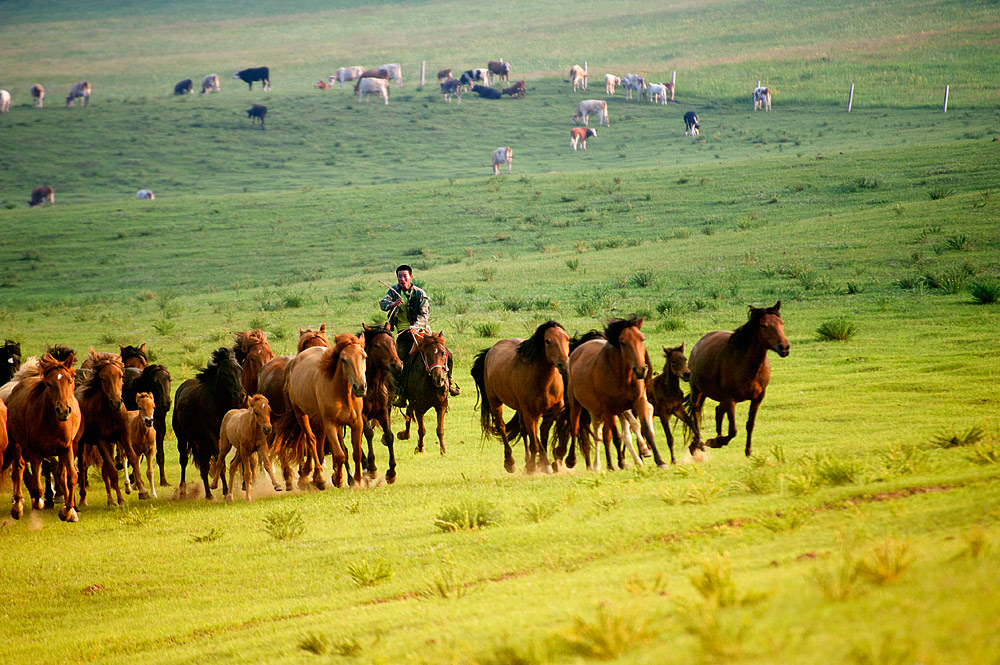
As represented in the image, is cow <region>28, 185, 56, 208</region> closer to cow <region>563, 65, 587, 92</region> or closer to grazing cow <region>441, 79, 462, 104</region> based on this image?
grazing cow <region>441, 79, 462, 104</region>

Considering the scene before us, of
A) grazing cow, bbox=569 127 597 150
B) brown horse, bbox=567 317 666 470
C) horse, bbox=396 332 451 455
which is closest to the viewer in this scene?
brown horse, bbox=567 317 666 470

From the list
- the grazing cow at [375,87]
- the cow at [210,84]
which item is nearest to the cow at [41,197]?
the grazing cow at [375,87]

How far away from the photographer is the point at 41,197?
60062 millimetres

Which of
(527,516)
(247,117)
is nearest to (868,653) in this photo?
(527,516)

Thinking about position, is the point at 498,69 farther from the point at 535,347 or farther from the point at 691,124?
the point at 535,347

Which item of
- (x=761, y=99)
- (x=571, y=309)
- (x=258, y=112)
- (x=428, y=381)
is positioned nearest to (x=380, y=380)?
(x=428, y=381)

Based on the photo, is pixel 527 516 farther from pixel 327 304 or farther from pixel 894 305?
pixel 327 304

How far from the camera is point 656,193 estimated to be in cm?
4997

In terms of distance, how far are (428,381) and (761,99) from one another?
62800 mm

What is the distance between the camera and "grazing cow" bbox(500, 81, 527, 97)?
8225 centimetres

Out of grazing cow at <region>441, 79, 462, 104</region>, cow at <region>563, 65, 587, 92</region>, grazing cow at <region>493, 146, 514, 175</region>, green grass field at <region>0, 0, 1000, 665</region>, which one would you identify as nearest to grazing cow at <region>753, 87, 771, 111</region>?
green grass field at <region>0, 0, 1000, 665</region>

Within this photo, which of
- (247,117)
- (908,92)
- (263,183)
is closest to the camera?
(263,183)

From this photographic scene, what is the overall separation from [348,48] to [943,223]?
97.9 m

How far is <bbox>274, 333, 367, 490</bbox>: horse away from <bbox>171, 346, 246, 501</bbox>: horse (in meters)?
0.83
